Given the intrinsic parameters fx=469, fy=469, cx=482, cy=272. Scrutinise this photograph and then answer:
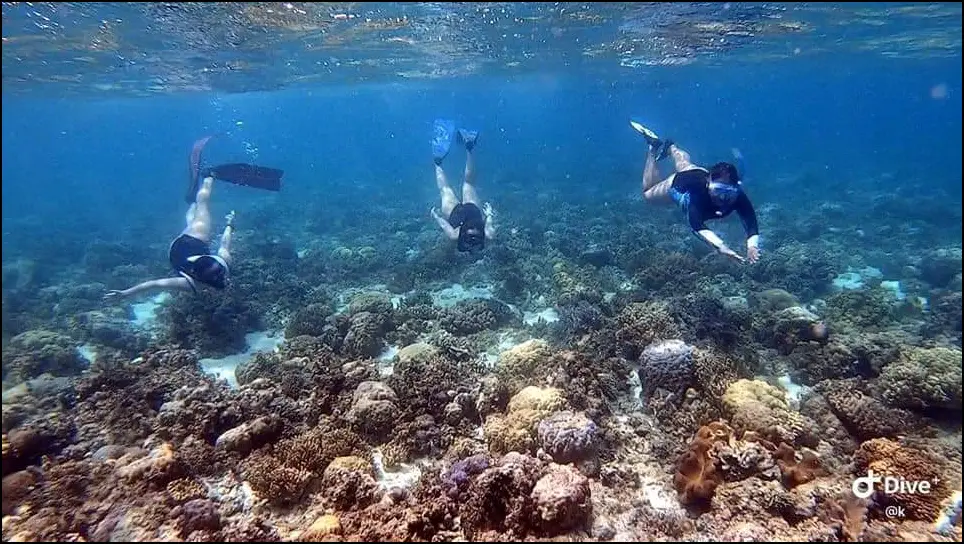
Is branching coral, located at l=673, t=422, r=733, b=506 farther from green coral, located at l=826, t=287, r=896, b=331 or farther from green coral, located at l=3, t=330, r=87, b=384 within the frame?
green coral, located at l=3, t=330, r=87, b=384

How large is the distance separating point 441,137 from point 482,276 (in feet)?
19.3

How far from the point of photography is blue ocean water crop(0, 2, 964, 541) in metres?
6.80

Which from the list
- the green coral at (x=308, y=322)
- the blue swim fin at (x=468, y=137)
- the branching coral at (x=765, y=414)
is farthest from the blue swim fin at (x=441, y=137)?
the branching coral at (x=765, y=414)

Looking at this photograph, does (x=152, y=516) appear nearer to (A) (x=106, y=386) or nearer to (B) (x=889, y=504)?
(A) (x=106, y=386)

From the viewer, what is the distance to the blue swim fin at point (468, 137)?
15820 millimetres

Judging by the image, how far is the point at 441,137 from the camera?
17062 mm

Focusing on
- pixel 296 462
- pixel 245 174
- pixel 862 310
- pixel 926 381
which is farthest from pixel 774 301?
pixel 245 174

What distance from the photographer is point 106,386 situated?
8406mm

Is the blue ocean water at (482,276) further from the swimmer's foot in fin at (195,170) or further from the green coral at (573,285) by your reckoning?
the swimmer's foot in fin at (195,170)

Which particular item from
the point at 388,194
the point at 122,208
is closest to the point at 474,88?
the point at 388,194

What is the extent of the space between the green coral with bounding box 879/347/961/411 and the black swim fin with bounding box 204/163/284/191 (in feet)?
48.9

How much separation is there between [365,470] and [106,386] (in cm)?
577

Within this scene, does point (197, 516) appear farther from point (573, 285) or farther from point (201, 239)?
point (573, 285)

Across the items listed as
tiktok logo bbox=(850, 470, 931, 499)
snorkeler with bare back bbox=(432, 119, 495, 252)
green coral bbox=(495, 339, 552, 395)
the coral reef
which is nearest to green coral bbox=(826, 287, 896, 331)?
the coral reef
